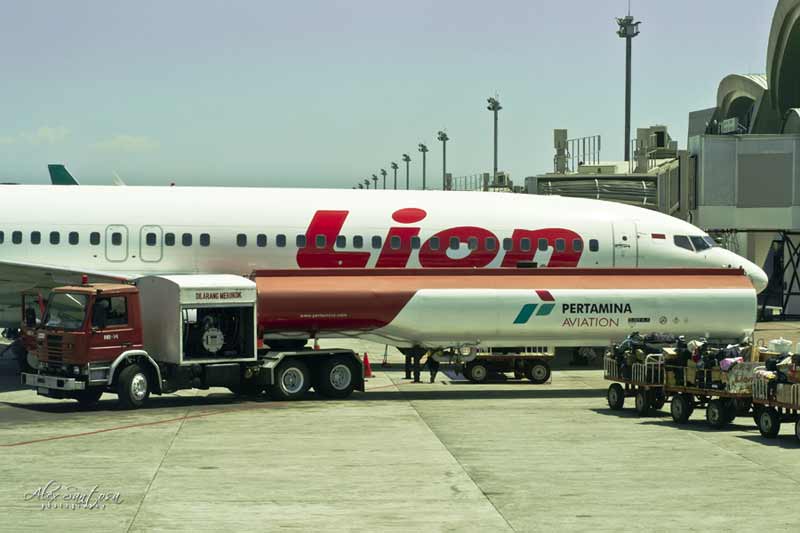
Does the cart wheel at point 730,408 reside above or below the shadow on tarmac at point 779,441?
above

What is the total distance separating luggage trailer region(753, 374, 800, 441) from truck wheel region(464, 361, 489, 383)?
482 inches

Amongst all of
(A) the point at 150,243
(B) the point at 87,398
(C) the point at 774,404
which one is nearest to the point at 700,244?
(C) the point at 774,404

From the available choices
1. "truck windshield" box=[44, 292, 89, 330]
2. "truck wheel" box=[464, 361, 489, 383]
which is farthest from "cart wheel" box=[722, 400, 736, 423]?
"truck windshield" box=[44, 292, 89, 330]

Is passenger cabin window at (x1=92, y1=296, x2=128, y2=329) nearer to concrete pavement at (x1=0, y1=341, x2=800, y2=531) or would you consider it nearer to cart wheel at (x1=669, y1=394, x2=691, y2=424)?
concrete pavement at (x1=0, y1=341, x2=800, y2=531)

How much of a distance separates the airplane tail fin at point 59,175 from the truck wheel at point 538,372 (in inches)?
781

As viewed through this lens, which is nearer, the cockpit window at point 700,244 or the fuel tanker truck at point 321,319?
the fuel tanker truck at point 321,319

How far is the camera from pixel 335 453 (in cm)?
2164

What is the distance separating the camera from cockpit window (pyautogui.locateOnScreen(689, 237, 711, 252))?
38125 millimetres

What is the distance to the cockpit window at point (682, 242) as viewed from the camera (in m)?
38.1

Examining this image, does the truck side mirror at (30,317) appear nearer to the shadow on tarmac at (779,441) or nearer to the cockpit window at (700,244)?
the shadow on tarmac at (779,441)

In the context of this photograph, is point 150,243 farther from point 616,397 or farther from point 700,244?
point 700,244

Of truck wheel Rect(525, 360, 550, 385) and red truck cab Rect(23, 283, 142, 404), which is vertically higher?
red truck cab Rect(23, 283, 142, 404)

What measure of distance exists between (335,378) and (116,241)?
31.9 ft

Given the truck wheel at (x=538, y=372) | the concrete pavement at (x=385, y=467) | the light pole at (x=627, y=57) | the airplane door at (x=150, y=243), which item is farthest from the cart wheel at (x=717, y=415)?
the light pole at (x=627, y=57)
